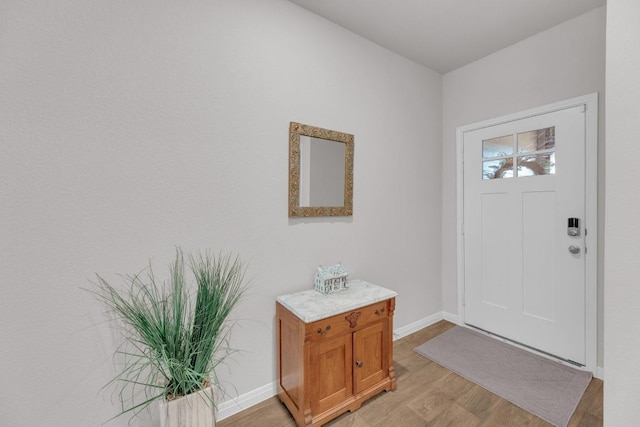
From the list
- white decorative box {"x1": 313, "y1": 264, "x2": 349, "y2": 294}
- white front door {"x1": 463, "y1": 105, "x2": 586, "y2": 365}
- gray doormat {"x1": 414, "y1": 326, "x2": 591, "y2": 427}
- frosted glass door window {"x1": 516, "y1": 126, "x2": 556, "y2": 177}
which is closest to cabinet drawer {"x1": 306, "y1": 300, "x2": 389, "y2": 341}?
white decorative box {"x1": 313, "y1": 264, "x2": 349, "y2": 294}

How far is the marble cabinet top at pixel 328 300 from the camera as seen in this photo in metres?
1.58

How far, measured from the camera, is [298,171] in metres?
1.93

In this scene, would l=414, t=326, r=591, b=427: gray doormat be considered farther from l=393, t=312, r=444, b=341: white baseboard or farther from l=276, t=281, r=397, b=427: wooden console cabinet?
l=276, t=281, r=397, b=427: wooden console cabinet

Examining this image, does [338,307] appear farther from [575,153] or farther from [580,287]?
[575,153]

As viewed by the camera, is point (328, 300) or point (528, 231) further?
point (528, 231)

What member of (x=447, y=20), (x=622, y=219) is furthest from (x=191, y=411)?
(x=447, y=20)

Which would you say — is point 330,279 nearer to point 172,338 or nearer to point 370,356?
point 370,356

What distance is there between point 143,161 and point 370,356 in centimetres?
179

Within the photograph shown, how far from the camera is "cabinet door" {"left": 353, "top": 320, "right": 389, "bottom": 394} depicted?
1.75 m

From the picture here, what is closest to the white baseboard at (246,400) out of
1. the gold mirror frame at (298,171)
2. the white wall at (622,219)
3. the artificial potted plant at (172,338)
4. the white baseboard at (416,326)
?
the artificial potted plant at (172,338)

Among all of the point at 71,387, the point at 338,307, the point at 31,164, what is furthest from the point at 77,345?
the point at 338,307

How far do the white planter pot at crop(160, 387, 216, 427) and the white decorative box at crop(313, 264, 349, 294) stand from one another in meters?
0.87

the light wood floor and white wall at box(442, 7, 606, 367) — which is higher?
white wall at box(442, 7, 606, 367)

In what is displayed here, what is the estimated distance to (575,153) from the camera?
6.97ft
